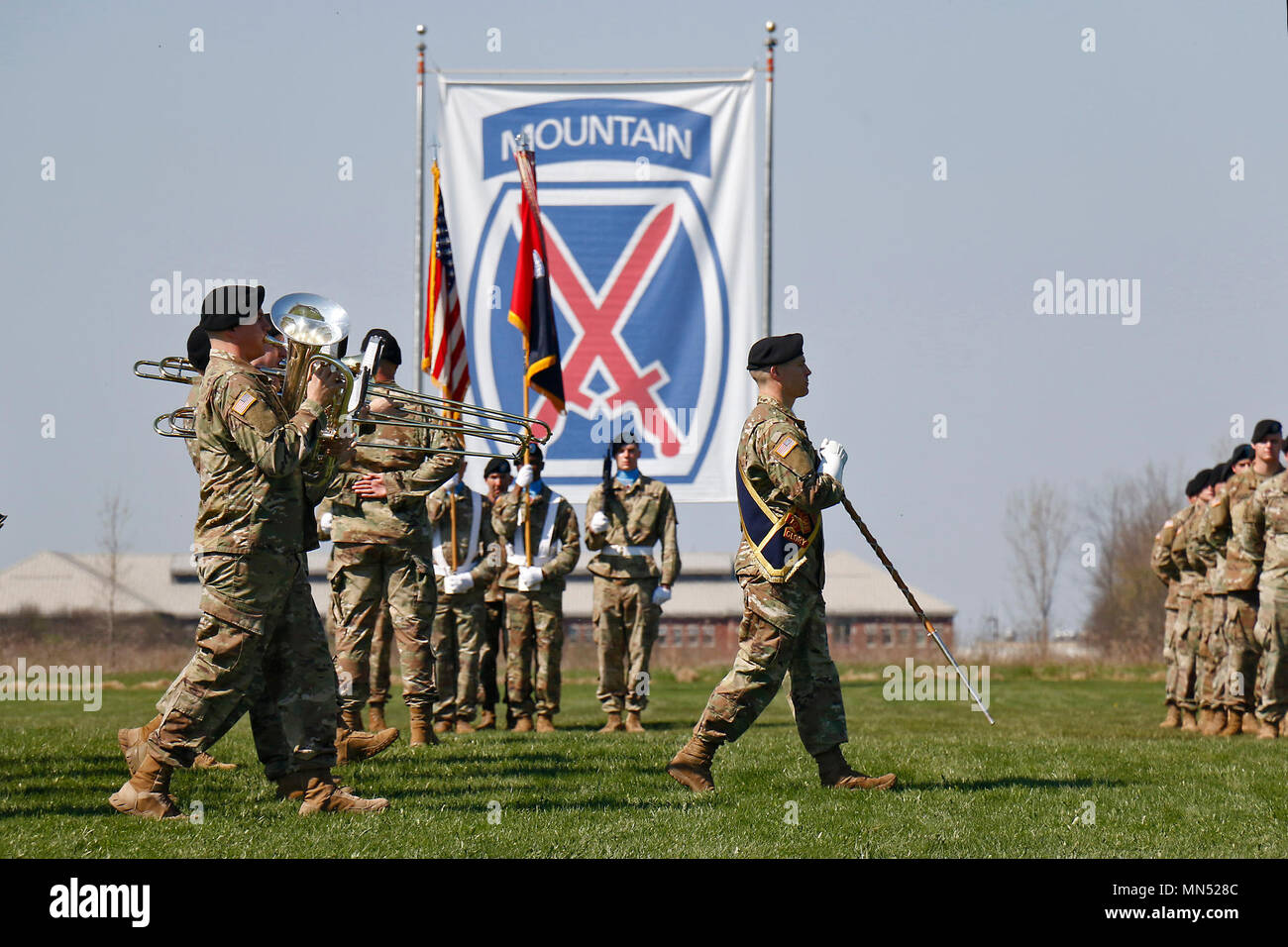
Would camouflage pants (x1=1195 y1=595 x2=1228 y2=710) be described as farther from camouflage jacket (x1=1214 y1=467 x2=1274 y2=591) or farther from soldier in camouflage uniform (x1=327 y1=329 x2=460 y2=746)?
soldier in camouflage uniform (x1=327 y1=329 x2=460 y2=746)

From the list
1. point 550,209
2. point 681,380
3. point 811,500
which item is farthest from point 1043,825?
point 550,209

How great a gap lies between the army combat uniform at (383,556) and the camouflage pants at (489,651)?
153 inches

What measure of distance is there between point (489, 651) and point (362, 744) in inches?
236

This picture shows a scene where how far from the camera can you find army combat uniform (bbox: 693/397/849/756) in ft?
27.1

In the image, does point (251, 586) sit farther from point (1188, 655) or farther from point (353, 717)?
point (1188, 655)

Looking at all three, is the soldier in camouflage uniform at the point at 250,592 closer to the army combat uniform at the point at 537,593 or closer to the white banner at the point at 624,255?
the army combat uniform at the point at 537,593

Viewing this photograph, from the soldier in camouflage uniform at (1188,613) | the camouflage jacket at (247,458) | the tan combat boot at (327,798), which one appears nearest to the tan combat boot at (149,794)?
the tan combat boot at (327,798)

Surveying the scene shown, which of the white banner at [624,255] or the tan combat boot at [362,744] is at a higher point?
the white banner at [624,255]

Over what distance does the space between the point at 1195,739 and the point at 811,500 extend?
661 cm

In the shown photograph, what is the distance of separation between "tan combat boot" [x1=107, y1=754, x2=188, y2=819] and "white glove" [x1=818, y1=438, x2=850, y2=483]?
3.80m

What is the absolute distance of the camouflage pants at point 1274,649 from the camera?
505 inches

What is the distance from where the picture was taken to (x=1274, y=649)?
1289 centimetres
